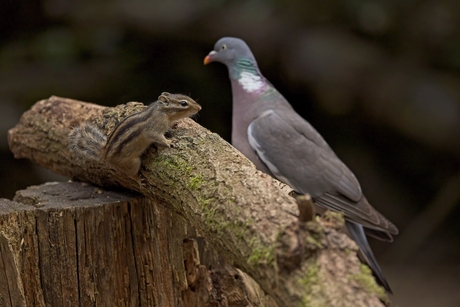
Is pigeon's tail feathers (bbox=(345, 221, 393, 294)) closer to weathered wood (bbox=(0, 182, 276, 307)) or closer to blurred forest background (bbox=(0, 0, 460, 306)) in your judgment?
weathered wood (bbox=(0, 182, 276, 307))

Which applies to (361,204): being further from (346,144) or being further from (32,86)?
(32,86)

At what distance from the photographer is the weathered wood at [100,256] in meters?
2.55

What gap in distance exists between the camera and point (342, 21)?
582 cm

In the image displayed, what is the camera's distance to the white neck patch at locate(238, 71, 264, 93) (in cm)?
421

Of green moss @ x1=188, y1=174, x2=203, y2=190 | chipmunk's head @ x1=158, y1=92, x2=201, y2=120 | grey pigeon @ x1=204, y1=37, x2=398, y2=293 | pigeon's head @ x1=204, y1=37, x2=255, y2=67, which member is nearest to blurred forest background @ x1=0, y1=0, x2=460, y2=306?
pigeon's head @ x1=204, y1=37, x2=255, y2=67

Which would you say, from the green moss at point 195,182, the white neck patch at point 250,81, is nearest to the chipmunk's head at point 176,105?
the green moss at point 195,182

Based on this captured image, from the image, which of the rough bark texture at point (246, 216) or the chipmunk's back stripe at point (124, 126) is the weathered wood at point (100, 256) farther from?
the chipmunk's back stripe at point (124, 126)

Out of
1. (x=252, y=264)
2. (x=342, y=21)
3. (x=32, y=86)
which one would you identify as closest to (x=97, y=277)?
(x=252, y=264)

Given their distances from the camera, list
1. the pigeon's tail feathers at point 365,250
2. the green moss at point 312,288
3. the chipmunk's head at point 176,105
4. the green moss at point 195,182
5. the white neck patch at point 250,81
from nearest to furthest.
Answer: the green moss at point 312,288 < the green moss at point 195,182 < the chipmunk's head at point 176,105 < the pigeon's tail feathers at point 365,250 < the white neck patch at point 250,81

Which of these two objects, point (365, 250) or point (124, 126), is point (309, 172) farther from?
point (124, 126)

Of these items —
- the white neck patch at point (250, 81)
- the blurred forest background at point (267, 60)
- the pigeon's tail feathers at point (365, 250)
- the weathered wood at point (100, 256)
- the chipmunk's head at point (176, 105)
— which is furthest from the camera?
the blurred forest background at point (267, 60)

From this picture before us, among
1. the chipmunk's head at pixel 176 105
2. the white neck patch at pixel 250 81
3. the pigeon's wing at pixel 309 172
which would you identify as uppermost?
the chipmunk's head at pixel 176 105

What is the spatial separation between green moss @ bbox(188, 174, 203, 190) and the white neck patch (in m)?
1.95

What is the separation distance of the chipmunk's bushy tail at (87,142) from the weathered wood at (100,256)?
6.9 inches
